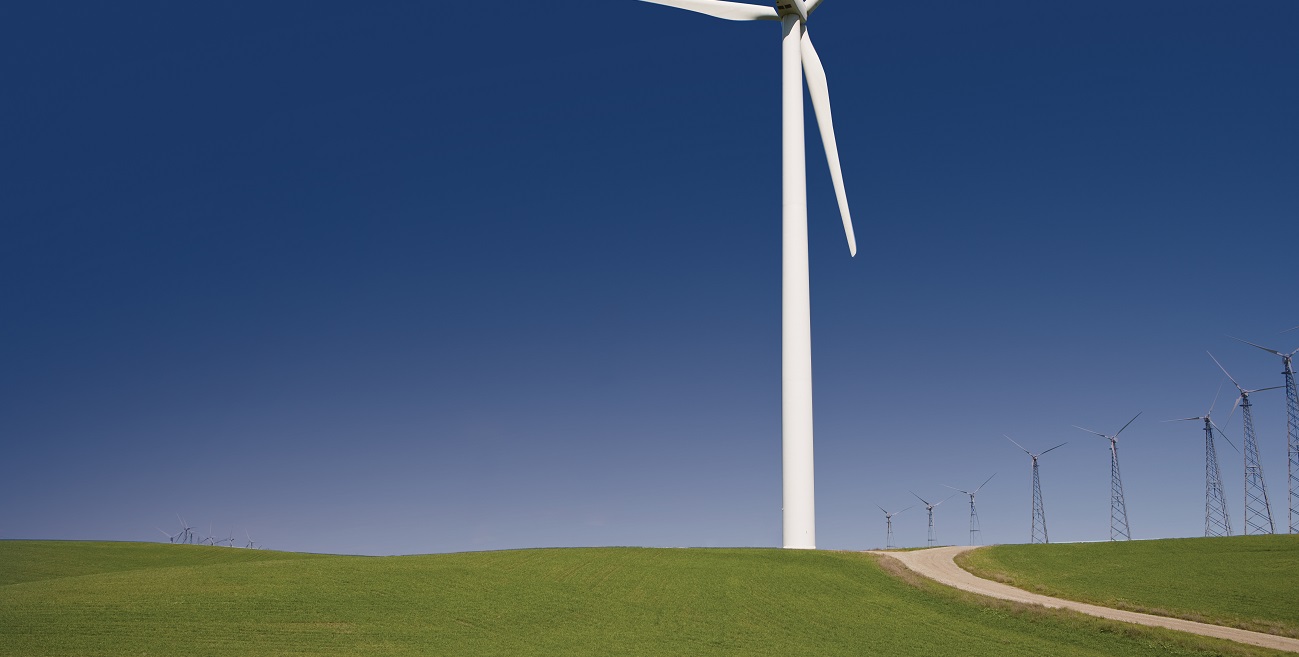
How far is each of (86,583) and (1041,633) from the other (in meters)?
36.0

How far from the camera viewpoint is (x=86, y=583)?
3872 cm

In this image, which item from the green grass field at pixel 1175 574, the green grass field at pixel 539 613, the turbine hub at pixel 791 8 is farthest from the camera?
the turbine hub at pixel 791 8

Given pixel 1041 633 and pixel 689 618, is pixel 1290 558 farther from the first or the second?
pixel 689 618

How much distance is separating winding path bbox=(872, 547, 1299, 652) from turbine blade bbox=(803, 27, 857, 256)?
739 inches

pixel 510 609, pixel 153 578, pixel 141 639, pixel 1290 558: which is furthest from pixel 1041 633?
pixel 153 578

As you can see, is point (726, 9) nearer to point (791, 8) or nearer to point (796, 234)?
point (791, 8)

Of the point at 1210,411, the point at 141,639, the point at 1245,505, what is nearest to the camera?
the point at 141,639

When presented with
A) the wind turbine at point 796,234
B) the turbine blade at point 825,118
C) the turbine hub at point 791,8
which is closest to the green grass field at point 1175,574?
the wind turbine at point 796,234

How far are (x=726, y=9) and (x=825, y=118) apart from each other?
8.92 m

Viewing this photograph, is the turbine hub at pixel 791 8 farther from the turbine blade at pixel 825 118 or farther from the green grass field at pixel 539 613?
the green grass field at pixel 539 613

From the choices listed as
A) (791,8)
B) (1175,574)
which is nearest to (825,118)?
(791,8)

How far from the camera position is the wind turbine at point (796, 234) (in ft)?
171

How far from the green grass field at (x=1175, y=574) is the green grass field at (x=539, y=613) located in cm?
578

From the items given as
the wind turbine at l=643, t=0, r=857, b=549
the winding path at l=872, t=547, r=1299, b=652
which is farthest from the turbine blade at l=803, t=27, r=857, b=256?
the winding path at l=872, t=547, r=1299, b=652
